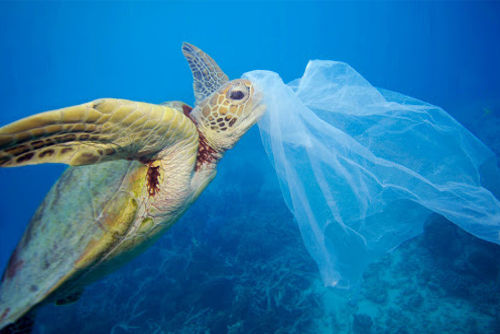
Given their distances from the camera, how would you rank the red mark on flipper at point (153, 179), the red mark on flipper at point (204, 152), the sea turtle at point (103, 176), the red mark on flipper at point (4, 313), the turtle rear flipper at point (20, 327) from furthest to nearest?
the red mark on flipper at point (204, 152) → the turtle rear flipper at point (20, 327) → the red mark on flipper at point (153, 179) → the red mark on flipper at point (4, 313) → the sea turtle at point (103, 176)

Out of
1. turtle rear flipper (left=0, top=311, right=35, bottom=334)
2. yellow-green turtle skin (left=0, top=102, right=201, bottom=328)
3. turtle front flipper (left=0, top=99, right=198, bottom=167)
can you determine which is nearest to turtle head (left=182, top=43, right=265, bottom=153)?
yellow-green turtle skin (left=0, top=102, right=201, bottom=328)

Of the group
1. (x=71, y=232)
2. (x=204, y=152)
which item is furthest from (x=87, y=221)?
(x=204, y=152)

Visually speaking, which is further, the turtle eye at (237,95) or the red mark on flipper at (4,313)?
the turtle eye at (237,95)

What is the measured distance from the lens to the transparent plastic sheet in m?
1.65

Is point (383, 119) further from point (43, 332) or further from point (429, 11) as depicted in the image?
point (429, 11)

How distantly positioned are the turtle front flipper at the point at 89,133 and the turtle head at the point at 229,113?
1.78ft

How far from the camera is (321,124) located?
1.69m

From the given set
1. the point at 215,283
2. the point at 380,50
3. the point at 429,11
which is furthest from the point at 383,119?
the point at 380,50

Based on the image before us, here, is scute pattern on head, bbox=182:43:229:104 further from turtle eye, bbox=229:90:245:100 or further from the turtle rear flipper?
the turtle rear flipper

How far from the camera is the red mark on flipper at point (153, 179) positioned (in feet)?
4.75

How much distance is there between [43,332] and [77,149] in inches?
218

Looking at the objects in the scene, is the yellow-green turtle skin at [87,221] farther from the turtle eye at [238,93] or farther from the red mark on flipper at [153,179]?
the turtle eye at [238,93]

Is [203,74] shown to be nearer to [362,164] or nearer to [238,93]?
[238,93]

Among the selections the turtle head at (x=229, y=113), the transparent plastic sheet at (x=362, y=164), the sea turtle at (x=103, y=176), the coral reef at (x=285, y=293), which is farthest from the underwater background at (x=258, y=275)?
the turtle head at (x=229, y=113)
